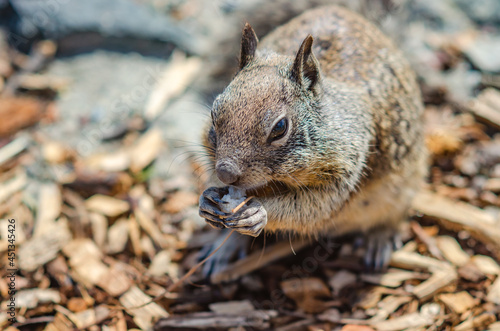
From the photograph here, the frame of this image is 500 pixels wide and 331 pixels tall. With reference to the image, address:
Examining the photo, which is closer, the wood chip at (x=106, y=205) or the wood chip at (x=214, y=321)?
the wood chip at (x=214, y=321)

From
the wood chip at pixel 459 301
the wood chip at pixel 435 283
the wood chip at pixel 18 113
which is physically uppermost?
the wood chip at pixel 18 113

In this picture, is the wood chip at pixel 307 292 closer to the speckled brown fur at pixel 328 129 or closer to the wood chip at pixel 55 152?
the speckled brown fur at pixel 328 129

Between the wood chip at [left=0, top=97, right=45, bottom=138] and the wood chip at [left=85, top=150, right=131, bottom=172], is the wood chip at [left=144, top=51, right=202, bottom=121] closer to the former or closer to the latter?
the wood chip at [left=85, top=150, right=131, bottom=172]

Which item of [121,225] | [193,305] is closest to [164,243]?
[121,225]

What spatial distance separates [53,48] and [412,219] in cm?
393

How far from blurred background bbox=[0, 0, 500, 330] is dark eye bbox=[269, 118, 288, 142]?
0.79m

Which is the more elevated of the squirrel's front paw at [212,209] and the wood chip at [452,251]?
the squirrel's front paw at [212,209]

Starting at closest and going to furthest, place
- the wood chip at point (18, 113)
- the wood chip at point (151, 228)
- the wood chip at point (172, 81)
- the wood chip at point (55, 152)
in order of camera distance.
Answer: the wood chip at point (151, 228)
the wood chip at point (55, 152)
the wood chip at point (18, 113)
the wood chip at point (172, 81)

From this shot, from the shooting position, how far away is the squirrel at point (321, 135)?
7.86 ft

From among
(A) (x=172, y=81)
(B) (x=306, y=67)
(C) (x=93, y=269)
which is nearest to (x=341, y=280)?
(B) (x=306, y=67)

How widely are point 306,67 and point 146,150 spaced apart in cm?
211

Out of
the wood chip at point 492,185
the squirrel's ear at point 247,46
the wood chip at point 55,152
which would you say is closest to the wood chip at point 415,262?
the wood chip at point 492,185

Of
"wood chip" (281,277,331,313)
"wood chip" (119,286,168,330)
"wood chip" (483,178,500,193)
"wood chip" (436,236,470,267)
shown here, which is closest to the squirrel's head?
"wood chip" (281,277,331,313)

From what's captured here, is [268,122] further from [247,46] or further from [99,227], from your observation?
[99,227]
